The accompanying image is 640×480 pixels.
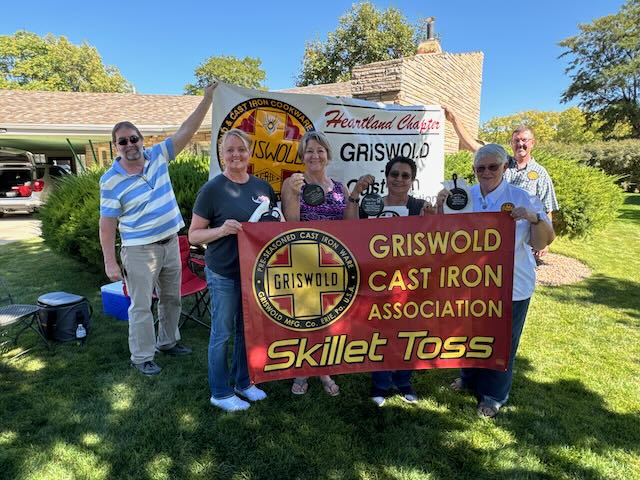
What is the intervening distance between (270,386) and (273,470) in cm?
83

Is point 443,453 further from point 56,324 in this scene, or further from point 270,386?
point 56,324

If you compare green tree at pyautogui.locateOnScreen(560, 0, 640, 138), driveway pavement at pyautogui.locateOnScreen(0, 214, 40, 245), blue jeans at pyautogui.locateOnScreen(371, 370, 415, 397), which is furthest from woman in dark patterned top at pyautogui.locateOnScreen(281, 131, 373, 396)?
green tree at pyautogui.locateOnScreen(560, 0, 640, 138)

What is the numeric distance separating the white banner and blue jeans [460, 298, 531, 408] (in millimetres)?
1681

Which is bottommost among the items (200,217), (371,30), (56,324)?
(56,324)

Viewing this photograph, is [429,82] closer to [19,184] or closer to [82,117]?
[82,117]

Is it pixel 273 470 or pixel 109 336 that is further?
pixel 109 336

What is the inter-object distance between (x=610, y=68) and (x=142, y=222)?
134ft

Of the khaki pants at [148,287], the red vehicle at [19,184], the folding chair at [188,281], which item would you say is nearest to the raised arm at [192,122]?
the khaki pants at [148,287]

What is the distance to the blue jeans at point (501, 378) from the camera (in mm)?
2617

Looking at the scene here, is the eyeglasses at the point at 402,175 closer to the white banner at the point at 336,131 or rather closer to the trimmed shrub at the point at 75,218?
the white banner at the point at 336,131

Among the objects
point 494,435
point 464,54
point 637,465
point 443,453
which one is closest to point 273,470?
point 443,453

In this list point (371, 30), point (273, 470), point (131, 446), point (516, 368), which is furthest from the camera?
point (371, 30)

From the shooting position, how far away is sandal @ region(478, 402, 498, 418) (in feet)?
9.12

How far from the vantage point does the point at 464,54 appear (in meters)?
11.7
